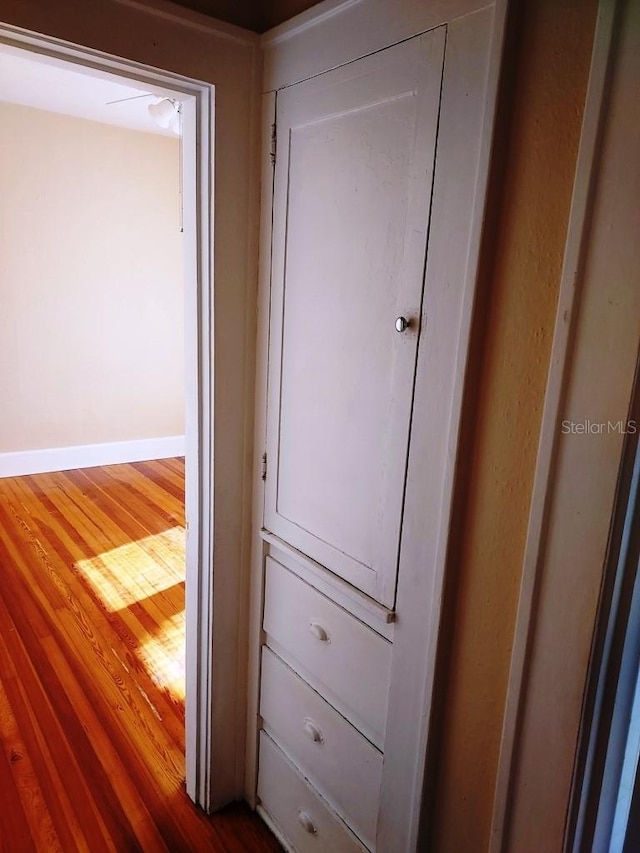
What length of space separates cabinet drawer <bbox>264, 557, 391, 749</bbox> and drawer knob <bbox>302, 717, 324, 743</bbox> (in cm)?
10

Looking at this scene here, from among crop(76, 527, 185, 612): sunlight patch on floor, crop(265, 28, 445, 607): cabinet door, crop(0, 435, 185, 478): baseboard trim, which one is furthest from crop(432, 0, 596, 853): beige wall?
crop(0, 435, 185, 478): baseboard trim

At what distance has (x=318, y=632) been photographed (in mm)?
1402

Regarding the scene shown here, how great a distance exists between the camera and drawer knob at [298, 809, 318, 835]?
4.87ft

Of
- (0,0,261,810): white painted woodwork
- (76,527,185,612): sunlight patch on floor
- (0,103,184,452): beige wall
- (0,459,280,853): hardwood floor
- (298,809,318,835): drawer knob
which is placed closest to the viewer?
(0,0,261,810): white painted woodwork

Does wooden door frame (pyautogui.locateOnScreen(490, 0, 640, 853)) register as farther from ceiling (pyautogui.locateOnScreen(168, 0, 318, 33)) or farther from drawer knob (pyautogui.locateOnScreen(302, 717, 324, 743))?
ceiling (pyautogui.locateOnScreen(168, 0, 318, 33))

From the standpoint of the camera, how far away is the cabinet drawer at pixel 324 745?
1301mm

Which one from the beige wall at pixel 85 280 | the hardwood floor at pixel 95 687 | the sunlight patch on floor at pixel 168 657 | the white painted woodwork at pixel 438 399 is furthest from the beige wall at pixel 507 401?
the beige wall at pixel 85 280

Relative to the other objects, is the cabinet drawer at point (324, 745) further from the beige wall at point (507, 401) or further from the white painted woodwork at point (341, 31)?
the white painted woodwork at point (341, 31)

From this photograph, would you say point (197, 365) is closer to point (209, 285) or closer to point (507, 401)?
point (209, 285)

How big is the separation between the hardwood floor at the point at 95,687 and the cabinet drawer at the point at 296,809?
10 cm

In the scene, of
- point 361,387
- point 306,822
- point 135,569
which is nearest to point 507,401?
point 361,387

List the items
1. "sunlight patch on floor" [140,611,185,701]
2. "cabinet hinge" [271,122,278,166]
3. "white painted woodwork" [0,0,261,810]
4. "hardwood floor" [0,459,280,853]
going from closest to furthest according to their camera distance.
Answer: "white painted woodwork" [0,0,261,810] < "cabinet hinge" [271,122,278,166] < "hardwood floor" [0,459,280,853] < "sunlight patch on floor" [140,611,185,701]

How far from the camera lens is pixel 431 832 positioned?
1155mm

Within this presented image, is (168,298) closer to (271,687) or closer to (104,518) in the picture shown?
(104,518)
